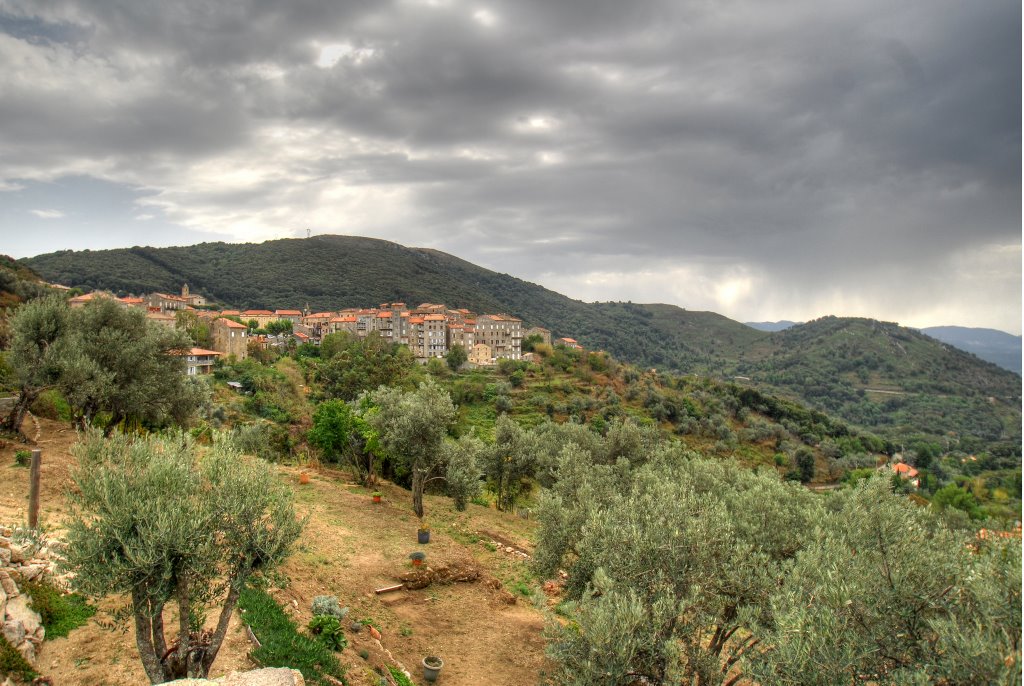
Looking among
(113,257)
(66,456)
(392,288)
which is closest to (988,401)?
(392,288)

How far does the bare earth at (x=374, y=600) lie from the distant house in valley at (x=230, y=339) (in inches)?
2090

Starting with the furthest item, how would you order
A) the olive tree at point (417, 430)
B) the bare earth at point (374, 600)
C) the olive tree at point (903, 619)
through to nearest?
the olive tree at point (417, 430), the bare earth at point (374, 600), the olive tree at point (903, 619)

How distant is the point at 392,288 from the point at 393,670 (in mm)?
Answer: 164511

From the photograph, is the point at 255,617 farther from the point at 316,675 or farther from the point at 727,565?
the point at 727,565

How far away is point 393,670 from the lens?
40.5 ft

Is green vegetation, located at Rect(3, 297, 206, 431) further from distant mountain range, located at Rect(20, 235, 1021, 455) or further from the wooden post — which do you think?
distant mountain range, located at Rect(20, 235, 1021, 455)

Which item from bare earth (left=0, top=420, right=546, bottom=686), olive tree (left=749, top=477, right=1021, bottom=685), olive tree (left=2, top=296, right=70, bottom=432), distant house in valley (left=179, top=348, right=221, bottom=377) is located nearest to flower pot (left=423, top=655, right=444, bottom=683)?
bare earth (left=0, top=420, right=546, bottom=686)

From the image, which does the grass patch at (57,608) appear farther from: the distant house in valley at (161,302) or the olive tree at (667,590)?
the distant house in valley at (161,302)

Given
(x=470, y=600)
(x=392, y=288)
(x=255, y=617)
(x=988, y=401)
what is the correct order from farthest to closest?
(x=392, y=288) < (x=988, y=401) < (x=470, y=600) < (x=255, y=617)

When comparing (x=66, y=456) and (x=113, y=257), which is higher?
(x=113, y=257)

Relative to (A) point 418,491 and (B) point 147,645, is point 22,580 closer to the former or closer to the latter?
(B) point 147,645

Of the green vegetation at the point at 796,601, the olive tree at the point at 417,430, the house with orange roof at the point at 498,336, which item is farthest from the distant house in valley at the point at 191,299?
the green vegetation at the point at 796,601

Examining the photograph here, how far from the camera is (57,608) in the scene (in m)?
10.0

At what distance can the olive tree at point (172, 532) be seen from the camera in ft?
25.7
